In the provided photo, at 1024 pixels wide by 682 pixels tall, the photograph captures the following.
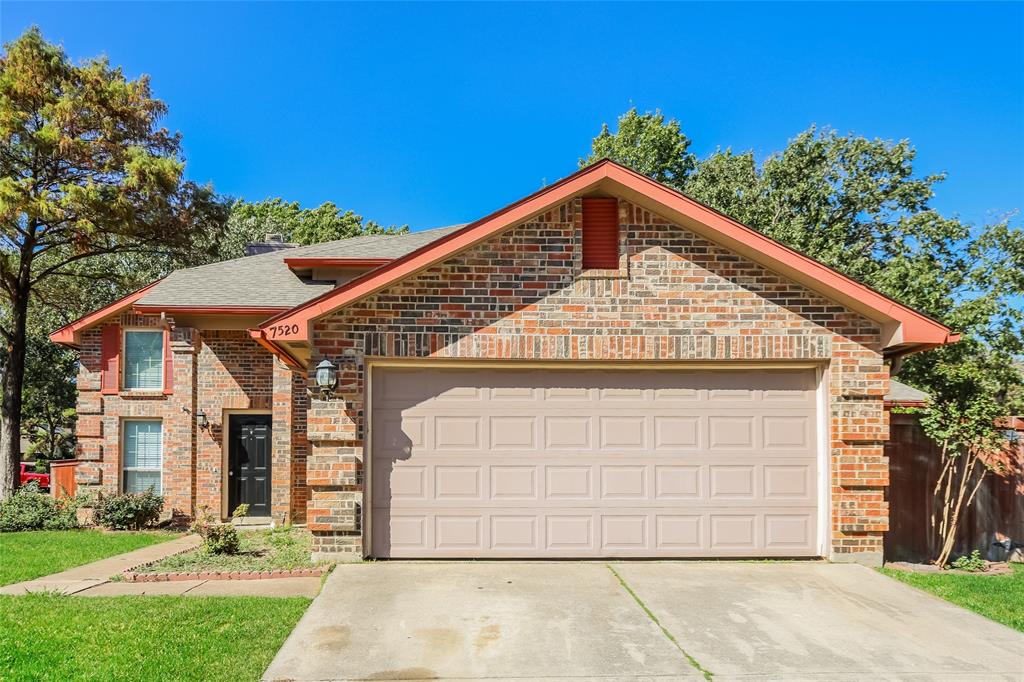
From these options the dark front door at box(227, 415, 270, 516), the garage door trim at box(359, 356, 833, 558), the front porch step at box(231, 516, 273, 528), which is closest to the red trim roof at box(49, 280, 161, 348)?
the dark front door at box(227, 415, 270, 516)

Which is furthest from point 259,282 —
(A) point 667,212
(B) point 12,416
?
(A) point 667,212

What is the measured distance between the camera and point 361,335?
8.27 meters

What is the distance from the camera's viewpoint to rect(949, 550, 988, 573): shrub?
8.80 metres

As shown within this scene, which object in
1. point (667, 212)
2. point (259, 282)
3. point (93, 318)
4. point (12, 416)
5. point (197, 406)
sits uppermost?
point (667, 212)

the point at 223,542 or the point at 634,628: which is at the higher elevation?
→ the point at 634,628

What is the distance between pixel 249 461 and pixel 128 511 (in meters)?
2.29

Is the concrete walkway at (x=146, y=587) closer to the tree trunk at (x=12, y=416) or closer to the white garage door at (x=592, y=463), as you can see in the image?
the white garage door at (x=592, y=463)

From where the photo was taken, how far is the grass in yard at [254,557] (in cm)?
834

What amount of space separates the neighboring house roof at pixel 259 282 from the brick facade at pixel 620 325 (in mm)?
3924

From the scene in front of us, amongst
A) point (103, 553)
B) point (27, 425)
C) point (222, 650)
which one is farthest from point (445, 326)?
point (27, 425)

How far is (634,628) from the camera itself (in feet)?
19.7

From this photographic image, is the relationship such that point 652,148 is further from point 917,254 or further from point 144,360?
point 144,360

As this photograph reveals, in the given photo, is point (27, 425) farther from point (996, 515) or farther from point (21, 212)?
point (996, 515)

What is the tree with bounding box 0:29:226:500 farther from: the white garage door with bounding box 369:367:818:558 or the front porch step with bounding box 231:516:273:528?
the white garage door with bounding box 369:367:818:558
